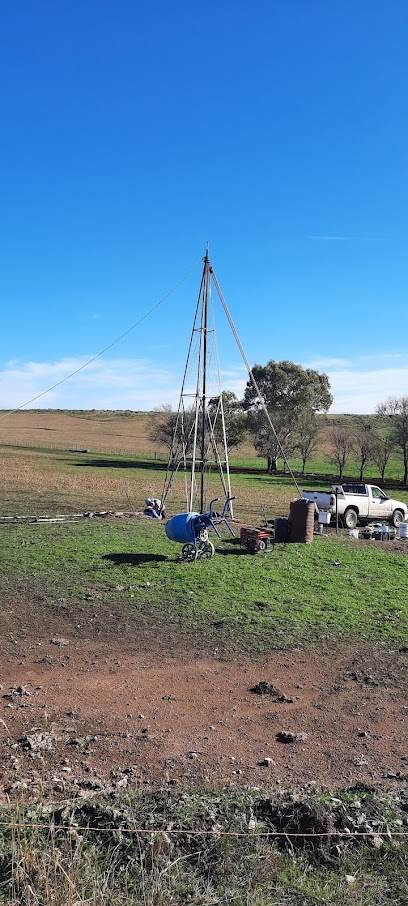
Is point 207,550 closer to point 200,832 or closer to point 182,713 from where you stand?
point 182,713

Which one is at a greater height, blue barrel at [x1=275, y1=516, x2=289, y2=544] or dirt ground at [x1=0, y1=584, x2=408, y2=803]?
blue barrel at [x1=275, y1=516, x2=289, y2=544]

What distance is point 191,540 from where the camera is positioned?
15.9 meters

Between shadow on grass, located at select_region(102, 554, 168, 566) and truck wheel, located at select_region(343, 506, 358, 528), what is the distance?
1033cm

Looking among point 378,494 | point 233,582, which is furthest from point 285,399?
point 233,582

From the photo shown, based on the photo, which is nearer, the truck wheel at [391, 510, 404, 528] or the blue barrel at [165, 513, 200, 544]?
the blue barrel at [165, 513, 200, 544]

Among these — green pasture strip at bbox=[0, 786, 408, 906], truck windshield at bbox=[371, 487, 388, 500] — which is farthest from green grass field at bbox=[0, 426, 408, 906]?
truck windshield at bbox=[371, 487, 388, 500]

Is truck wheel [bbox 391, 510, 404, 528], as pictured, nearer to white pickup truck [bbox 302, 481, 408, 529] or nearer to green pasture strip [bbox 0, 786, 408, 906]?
white pickup truck [bbox 302, 481, 408, 529]

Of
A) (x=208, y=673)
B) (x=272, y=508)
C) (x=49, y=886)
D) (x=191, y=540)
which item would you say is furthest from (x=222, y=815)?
(x=272, y=508)

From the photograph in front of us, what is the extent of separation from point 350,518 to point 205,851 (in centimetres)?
2007

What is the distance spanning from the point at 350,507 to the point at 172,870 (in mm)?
20688

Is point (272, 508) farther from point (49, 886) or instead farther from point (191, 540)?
point (49, 886)

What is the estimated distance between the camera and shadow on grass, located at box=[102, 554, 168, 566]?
1580 cm

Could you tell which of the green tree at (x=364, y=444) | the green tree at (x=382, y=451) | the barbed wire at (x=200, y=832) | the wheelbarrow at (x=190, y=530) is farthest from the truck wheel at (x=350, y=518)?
the green tree at (x=364, y=444)

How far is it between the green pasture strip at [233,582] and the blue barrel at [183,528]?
620mm
